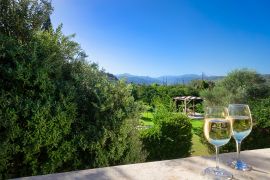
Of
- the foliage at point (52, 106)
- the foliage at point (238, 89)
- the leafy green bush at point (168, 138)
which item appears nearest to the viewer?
the foliage at point (52, 106)

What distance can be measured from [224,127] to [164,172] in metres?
0.42

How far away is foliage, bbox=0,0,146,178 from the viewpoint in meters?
3.38

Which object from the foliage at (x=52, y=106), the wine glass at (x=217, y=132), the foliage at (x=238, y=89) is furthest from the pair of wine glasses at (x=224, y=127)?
the foliage at (x=238, y=89)

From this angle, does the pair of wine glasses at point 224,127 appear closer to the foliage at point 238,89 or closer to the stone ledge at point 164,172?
the stone ledge at point 164,172

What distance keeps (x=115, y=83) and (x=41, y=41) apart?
1.32m

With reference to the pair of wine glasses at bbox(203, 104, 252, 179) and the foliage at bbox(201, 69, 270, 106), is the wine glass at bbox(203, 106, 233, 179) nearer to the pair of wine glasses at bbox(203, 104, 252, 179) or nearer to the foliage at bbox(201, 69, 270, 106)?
the pair of wine glasses at bbox(203, 104, 252, 179)

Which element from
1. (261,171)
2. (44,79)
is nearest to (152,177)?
(261,171)

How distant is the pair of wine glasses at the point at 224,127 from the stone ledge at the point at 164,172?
6 cm

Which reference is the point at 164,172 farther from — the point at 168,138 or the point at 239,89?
the point at 239,89

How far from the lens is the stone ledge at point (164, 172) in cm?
149

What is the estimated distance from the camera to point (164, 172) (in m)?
1.58

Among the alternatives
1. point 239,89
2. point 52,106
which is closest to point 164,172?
point 52,106

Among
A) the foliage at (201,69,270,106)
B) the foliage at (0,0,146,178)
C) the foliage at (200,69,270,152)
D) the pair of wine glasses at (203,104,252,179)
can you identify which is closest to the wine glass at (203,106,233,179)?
the pair of wine glasses at (203,104,252,179)

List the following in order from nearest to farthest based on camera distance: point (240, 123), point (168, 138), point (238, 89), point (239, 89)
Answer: point (240, 123)
point (168, 138)
point (239, 89)
point (238, 89)
